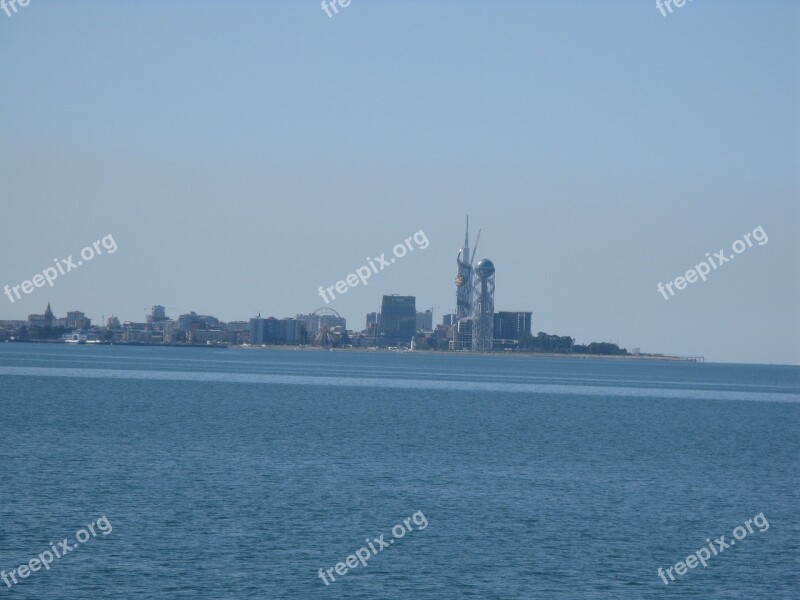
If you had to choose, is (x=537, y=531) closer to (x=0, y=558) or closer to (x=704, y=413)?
(x=0, y=558)

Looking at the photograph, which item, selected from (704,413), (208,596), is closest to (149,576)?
(208,596)

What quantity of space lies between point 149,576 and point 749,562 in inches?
756

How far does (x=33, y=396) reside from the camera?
98750 millimetres
